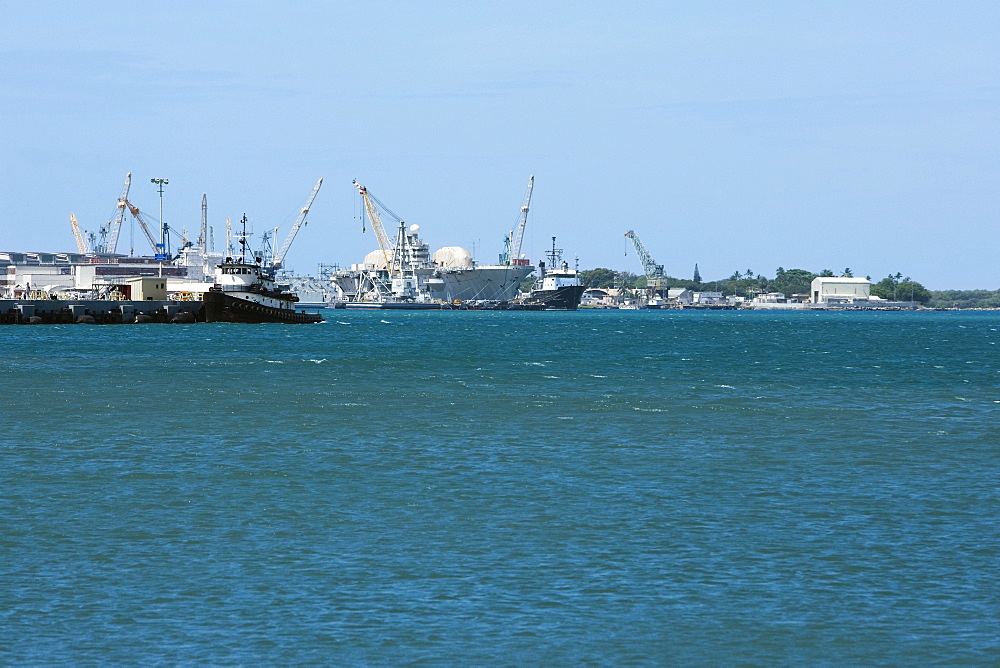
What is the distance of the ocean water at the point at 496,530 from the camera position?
17.8 metres

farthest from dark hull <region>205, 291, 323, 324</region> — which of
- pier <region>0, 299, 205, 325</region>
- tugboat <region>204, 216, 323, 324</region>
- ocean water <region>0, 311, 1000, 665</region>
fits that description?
ocean water <region>0, 311, 1000, 665</region>

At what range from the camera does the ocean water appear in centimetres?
1780

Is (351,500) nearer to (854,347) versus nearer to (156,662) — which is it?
(156,662)

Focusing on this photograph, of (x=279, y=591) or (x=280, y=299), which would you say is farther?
(x=280, y=299)

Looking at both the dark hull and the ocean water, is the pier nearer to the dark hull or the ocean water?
the dark hull

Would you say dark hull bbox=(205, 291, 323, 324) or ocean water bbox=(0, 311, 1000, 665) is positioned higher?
dark hull bbox=(205, 291, 323, 324)

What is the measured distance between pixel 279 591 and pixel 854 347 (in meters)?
110

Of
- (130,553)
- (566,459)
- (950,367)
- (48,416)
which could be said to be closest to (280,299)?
(950,367)

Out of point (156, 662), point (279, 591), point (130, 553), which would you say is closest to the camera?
point (156, 662)

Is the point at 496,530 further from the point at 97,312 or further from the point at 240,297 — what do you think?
the point at 240,297

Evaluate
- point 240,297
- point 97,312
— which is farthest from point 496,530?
point 240,297

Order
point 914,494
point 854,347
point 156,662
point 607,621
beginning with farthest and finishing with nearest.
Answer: point 854,347, point 914,494, point 607,621, point 156,662

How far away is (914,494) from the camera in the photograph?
2936 cm

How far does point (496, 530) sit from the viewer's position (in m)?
24.9
